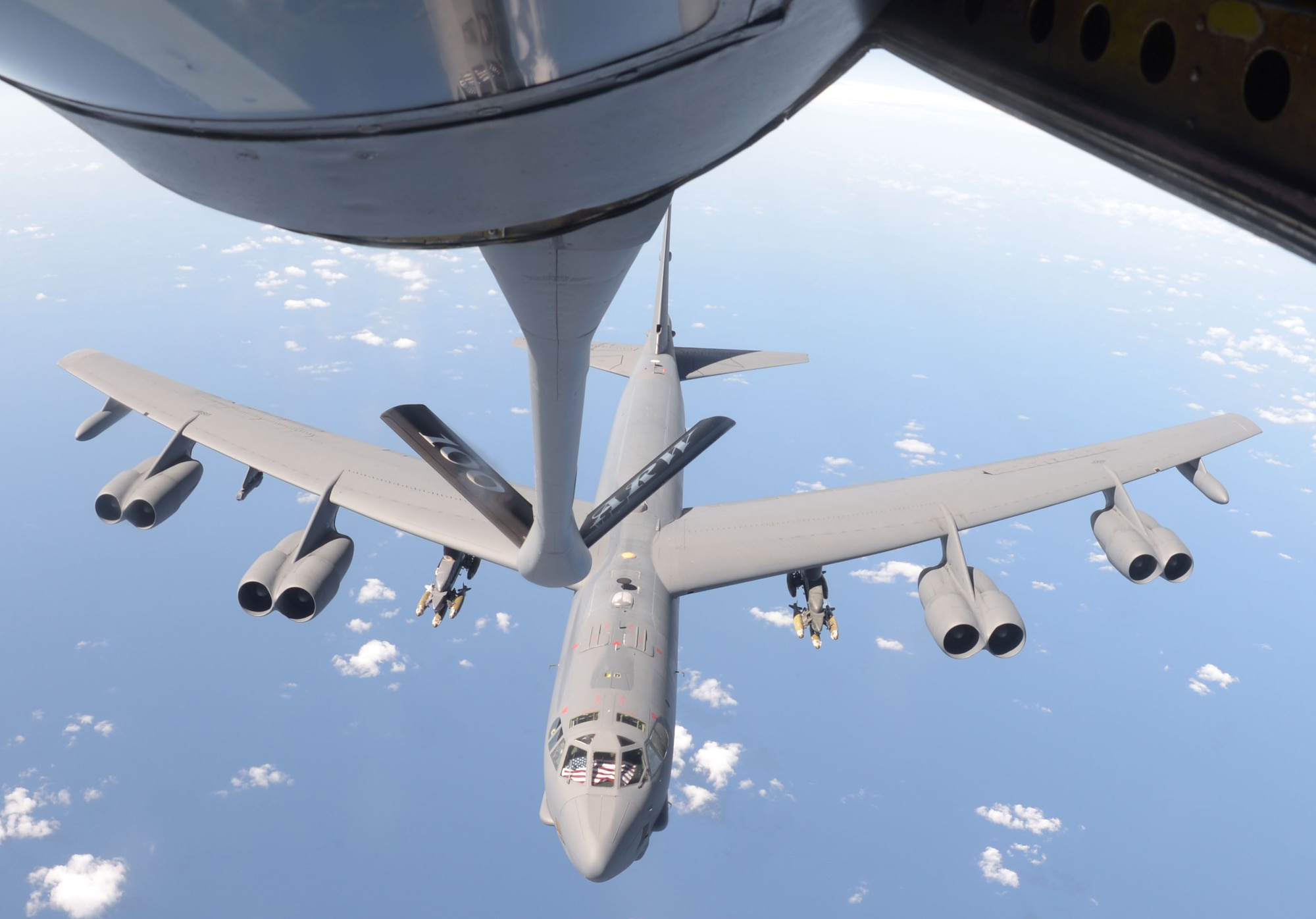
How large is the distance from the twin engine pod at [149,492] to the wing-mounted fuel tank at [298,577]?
338 centimetres

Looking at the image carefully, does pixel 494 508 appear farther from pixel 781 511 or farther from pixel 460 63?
pixel 781 511

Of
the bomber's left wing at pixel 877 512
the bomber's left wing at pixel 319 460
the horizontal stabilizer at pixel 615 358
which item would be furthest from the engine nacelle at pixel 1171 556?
the horizontal stabilizer at pixel 615 358

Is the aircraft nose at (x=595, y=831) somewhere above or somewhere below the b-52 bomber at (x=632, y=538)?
below

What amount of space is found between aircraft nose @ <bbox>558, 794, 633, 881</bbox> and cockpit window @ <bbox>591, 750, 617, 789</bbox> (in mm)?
231

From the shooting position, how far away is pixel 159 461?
63.5 ft

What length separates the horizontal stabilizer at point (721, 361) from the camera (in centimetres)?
2756

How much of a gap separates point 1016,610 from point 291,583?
51.3 ft

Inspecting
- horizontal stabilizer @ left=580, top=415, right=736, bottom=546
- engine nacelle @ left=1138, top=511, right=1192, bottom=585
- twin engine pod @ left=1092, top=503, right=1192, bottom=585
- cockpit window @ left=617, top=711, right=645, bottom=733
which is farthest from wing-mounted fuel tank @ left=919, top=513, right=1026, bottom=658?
horizontal stabilizer @ left=580, top=415, right=736, bottom=546

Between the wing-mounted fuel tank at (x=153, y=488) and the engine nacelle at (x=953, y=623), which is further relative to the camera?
the wing-mounted fuel tank at (x=153, y=488)

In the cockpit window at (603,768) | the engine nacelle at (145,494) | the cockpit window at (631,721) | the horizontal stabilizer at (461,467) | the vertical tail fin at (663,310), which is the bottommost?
the cockpit window at (603,768)

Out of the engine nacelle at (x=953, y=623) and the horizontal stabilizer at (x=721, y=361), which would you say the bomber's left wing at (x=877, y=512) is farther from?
the horizontal stabilizer at (x=721, y=361)

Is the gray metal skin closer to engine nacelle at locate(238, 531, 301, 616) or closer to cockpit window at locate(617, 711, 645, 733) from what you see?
cockpit window at locate(617, 711, 645, 733)

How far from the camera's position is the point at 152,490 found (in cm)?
1897

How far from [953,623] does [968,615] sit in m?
0.42
